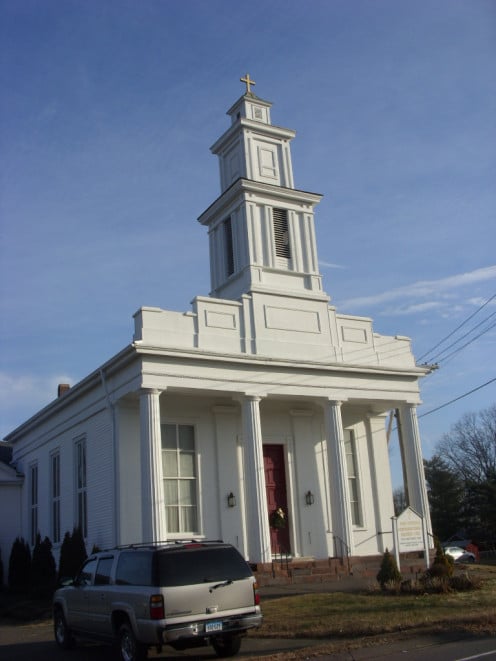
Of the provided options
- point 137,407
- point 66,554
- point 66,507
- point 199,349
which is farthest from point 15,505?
point 199,349

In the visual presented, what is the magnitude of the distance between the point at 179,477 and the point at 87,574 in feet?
30.8

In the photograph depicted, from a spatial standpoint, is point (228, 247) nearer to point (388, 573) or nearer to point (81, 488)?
point (81, 488)

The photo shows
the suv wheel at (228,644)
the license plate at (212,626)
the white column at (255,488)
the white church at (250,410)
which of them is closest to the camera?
the license plate at (212,626)

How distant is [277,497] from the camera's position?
23.6 meters

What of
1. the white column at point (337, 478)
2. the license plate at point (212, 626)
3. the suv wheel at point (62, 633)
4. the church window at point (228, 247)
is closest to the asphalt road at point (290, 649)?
the suv wheel at point (62, 633)

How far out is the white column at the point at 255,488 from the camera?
20469mm

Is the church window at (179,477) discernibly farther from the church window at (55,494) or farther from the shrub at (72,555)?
the church window at (55,494)

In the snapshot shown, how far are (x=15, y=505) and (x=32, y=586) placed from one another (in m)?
6.18

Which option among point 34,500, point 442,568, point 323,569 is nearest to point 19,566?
point 34,500

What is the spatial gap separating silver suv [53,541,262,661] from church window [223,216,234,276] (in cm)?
1447

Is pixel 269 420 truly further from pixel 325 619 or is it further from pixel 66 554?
pixel 325 619

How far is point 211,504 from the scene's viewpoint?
2209cm

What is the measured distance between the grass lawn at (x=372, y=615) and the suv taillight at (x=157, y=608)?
1.98 m

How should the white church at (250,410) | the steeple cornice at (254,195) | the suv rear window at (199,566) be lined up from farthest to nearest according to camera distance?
the steeple cornice at (254,195)
the white church at (250,410)
the suv rear window at (199,566)
